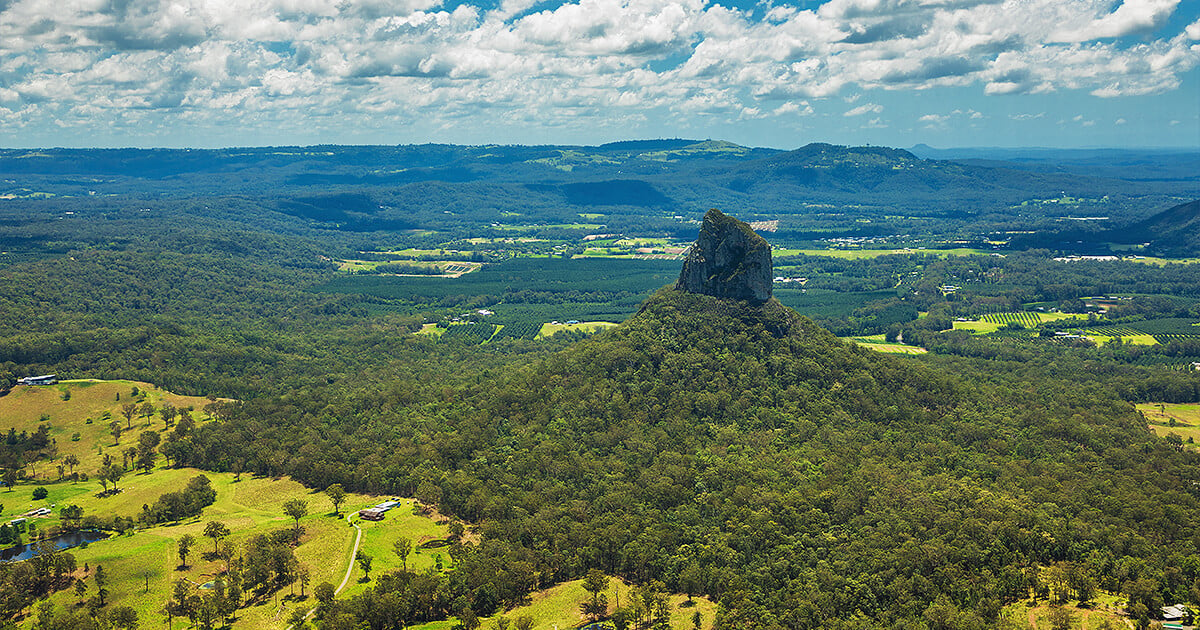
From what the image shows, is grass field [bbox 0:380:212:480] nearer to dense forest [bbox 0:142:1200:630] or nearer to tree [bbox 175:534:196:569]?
dense forest [bbox 0:142:1200:630]

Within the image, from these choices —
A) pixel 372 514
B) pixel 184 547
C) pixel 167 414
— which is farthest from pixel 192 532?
pixel 167 414

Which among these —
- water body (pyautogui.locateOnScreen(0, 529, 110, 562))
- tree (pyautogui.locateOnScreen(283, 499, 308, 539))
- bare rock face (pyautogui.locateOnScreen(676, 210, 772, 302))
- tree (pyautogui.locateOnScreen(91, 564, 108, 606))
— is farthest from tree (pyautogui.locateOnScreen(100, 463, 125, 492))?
bare rock face (pyautogui.locateOnScreen(676, 210, 772, 302))

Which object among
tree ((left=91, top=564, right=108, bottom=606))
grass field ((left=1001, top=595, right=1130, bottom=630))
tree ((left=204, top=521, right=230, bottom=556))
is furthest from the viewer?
tree ((left=204, top=521, right=230, bottom=556))

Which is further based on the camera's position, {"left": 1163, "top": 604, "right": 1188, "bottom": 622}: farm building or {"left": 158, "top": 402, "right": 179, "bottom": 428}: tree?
{"left": 158, "top": 402, "right": 179, "bottom": 428}: tree

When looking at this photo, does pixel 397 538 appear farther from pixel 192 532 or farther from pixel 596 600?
pixel 596 600

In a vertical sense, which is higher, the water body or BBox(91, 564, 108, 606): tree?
BBox(91, 564, 108, 606): tree

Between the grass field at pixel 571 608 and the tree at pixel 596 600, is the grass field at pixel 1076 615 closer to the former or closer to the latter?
the grass field at pixel 571 608
